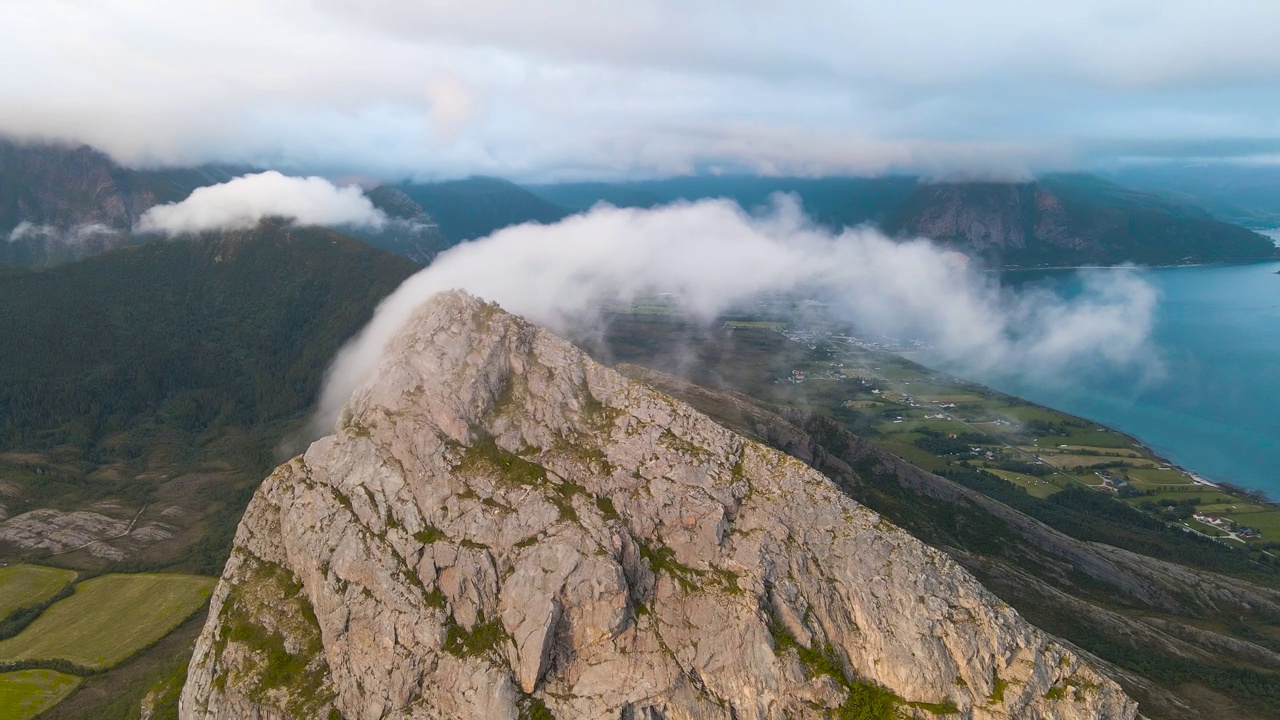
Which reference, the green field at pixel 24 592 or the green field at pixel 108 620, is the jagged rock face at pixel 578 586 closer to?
the green field at pixel 108 620

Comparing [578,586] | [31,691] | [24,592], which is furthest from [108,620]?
[578,586]

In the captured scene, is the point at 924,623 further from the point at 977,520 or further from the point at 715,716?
the point at 977,520

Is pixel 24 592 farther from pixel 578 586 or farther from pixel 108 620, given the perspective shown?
pixel 578 586

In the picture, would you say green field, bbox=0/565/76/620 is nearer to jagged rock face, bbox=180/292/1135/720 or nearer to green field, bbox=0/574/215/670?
green field, bbox=0/574/215/670

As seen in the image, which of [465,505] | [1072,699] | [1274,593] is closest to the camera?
[1072,699]

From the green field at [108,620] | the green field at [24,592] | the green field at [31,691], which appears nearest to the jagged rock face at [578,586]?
the green field at [31,691]

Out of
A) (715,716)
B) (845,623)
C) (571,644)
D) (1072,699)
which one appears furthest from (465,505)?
(1072,699)
